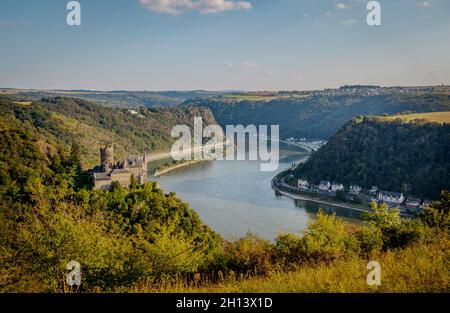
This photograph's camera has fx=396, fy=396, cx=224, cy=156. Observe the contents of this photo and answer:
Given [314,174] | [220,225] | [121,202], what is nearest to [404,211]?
[314,174]

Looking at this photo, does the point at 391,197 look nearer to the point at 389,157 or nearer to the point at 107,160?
the point at 389,157

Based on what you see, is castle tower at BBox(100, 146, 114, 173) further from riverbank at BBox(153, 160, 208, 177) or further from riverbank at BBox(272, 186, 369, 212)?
riverbank at BBox(153, 160, 208, 177)

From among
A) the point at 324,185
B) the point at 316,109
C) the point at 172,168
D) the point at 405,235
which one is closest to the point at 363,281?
the point at 405,235

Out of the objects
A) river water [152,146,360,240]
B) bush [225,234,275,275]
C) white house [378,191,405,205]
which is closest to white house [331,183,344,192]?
white house [378,191,405,205]

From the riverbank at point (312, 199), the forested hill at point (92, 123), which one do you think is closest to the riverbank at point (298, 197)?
the riverbank at point (312, 199)
